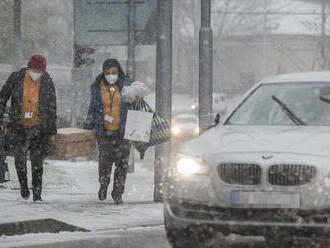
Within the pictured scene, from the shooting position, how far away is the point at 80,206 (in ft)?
34.6

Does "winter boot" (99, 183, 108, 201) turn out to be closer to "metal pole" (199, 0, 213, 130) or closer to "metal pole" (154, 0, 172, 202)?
"metal pole" (154, 0, 172, 202)

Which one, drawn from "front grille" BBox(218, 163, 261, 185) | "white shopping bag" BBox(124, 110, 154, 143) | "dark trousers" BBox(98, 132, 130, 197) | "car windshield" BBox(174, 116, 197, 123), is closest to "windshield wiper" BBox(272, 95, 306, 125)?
"front grille" BBox(218, 163, 261, 185)

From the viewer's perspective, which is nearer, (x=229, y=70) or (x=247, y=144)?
(x=247, y=144)

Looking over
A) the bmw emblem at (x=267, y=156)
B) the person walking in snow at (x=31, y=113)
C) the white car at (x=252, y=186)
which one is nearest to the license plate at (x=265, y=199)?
the white car at (x=252, y=186)

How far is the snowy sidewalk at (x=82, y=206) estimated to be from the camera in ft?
30.1

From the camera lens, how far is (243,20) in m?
76.7

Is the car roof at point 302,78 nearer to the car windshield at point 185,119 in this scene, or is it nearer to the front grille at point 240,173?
the front grille at point 240,173

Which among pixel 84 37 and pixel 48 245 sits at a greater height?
pixel 84 37

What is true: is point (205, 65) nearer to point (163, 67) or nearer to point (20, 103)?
point (163, 67)

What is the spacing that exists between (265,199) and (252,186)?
128 mm

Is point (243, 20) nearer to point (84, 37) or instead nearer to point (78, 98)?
point (78, 98)

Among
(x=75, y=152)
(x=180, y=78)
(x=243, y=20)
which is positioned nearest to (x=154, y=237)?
(x=75, y=152)

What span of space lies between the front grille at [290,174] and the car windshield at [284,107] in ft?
3.91

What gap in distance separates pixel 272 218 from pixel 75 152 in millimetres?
4469
